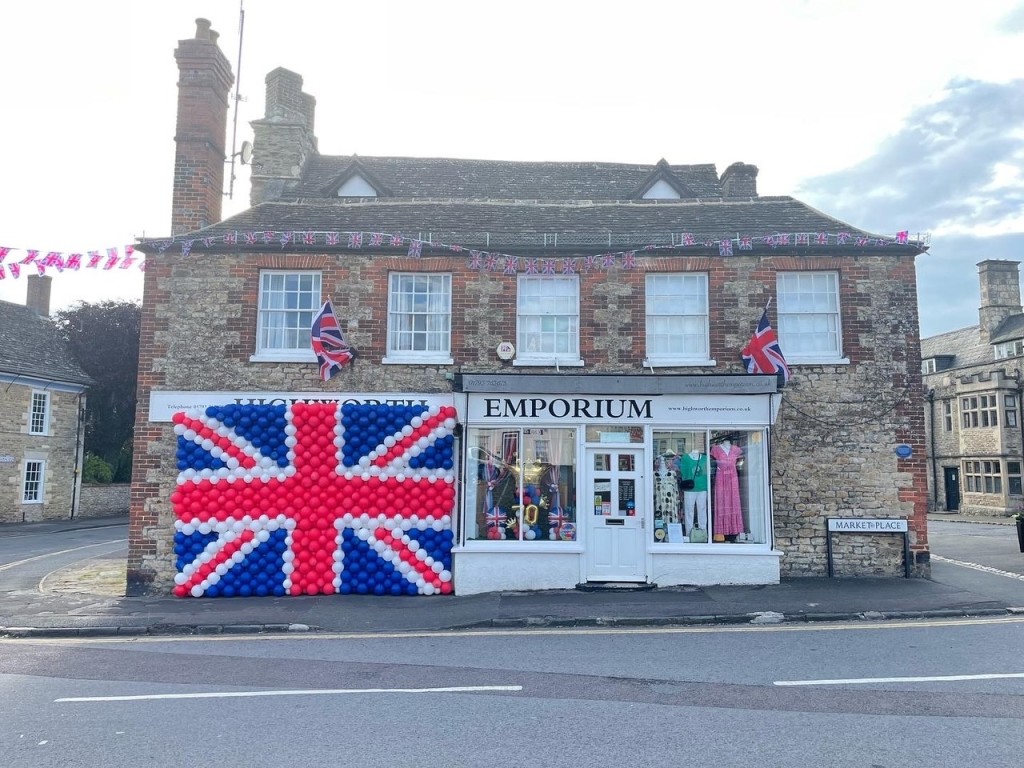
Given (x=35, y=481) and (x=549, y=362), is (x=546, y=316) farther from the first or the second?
(x=35, y=481)

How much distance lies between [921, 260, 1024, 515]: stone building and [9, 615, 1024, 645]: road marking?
27.5 m

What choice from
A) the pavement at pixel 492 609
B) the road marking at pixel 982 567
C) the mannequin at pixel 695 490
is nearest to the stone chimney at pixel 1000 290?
the road marking at pixel 982 567

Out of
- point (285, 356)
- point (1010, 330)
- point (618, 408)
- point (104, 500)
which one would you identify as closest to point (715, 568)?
point (618, 408)

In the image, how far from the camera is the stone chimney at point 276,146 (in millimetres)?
17672

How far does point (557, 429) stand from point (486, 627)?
13.3ft

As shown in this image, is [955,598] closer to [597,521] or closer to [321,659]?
[597,521]

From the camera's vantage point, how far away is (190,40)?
14383 millimetres

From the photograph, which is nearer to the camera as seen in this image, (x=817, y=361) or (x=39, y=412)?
(x=817, y=361)

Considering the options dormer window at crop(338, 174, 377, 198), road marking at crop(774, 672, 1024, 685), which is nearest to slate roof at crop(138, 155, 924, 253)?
dormer window at crop(338, 174, 377, 198)

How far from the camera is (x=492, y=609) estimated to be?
1074 cm

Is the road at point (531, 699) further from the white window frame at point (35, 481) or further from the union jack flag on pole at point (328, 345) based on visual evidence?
the white window frame at point (35, 481)

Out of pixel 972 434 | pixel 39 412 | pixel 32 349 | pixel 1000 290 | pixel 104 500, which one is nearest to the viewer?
pixel 39 412

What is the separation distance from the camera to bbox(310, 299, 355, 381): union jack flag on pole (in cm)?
1284

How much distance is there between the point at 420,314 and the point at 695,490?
6.03 metres
